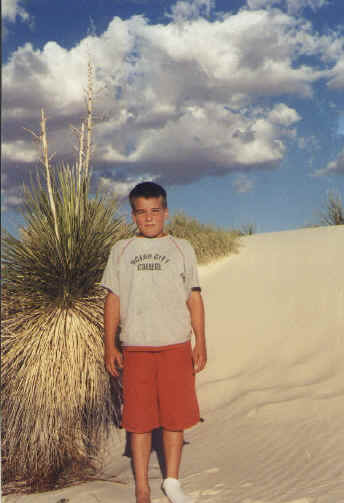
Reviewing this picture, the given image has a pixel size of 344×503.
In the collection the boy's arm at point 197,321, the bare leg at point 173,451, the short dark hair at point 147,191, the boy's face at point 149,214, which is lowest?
the bare leg at point 173,451

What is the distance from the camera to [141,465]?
2.69 m

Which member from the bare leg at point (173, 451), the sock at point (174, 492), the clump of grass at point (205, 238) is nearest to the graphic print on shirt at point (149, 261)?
the bare leg at point (173, 451)

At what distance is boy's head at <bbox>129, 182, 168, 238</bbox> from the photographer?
9.16ft

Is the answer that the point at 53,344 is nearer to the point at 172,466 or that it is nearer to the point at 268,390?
the point at 172,466

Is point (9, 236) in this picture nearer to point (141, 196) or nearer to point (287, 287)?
point (141, 196)

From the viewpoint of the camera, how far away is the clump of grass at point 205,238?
28.1ft

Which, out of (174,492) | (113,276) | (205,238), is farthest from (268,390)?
(205,238)

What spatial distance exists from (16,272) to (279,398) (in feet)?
8.77

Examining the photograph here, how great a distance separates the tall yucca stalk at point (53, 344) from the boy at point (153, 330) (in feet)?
2.95

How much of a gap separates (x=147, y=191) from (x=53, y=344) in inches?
62.0

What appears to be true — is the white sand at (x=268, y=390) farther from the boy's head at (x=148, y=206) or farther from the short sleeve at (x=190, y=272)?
the boy's head at (x=148, y=206)

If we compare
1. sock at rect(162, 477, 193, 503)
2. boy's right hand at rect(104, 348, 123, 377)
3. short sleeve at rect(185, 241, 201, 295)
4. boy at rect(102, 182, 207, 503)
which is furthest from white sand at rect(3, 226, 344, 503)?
short sleeve at rect(185, 241, 201, 295)

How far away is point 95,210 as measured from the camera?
3906 mm

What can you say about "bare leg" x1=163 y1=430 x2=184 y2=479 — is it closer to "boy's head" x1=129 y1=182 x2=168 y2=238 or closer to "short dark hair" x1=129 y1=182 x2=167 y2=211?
"boy's head" x1=129 y1=182 x2=168 y2=238
